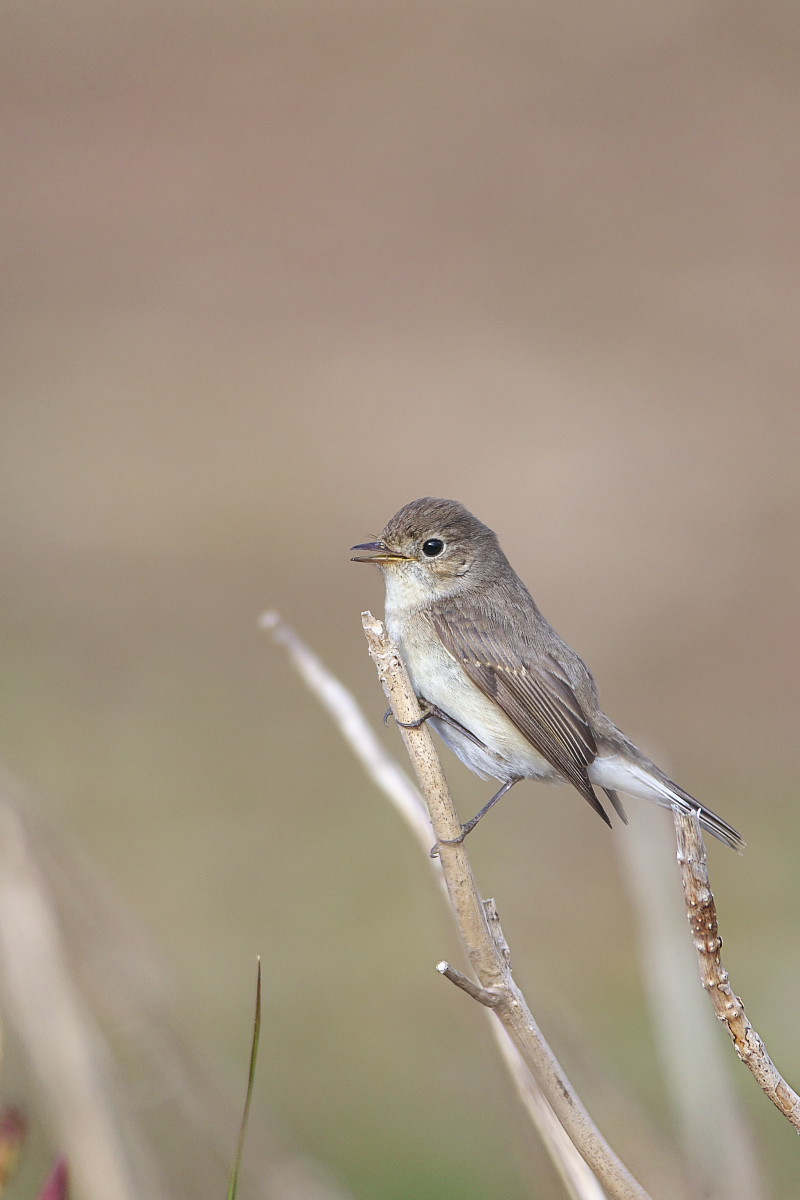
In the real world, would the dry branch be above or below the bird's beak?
below

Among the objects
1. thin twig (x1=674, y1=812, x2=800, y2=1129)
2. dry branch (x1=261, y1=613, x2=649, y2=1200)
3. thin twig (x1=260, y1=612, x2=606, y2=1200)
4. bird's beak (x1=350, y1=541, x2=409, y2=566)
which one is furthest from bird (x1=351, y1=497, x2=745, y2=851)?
thin twig (x1=674, y1=812, x2=800, y2=1129)

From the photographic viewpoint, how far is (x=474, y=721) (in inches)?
129

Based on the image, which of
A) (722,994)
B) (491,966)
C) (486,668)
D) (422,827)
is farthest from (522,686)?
(722,994)

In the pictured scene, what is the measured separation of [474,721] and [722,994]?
5.55 ft

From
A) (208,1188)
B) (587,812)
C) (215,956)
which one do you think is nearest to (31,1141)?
(215,956)

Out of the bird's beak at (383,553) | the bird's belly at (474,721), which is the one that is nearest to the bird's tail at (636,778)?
the bird's belly at (474,721)

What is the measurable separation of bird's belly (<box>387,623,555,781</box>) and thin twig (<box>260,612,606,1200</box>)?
560mm

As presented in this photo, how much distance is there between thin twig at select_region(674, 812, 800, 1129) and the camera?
160 centimetres

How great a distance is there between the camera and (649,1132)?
248cm

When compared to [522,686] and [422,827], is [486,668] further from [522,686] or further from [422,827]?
[422,827]

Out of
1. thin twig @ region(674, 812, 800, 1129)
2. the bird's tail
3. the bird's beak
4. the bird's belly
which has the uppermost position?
the bird's beak

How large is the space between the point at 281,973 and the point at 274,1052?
0.55 meters

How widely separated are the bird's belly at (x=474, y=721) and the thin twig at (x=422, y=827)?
56cm

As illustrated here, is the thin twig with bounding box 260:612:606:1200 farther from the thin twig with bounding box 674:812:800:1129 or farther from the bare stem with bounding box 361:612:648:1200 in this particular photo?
the thin twig with bounding box 674:812:800:1129
